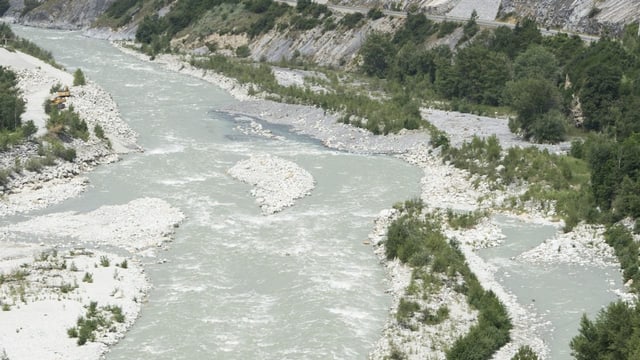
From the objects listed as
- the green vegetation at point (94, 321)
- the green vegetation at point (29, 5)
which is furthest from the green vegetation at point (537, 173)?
the green vegetation at point (29, 5)

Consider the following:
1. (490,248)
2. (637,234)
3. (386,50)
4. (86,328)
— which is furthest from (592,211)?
(386,50)

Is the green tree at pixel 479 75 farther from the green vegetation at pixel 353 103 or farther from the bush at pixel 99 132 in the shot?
the bush at pixel 99 132

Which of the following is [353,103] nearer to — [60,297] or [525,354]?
[60,297]

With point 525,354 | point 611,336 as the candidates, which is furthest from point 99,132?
point 611,336

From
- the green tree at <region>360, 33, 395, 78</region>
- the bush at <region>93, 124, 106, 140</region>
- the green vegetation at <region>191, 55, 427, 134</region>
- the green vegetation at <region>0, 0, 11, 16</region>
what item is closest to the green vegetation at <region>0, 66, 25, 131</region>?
the bush at <region>93, 124, 106, 140</region>

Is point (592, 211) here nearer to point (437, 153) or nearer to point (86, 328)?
point (437, 153)

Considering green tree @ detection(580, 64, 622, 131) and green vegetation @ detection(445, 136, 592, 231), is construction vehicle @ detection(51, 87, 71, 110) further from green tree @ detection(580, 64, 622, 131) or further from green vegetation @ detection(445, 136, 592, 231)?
green tree @ detection(580, 64, 622, 131)

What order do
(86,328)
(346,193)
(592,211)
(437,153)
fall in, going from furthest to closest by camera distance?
(437,153) < (346,193) < (592,211) < (86,328)
